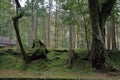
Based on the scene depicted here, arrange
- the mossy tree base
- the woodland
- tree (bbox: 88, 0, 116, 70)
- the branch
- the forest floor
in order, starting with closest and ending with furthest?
the woodland
tree (bbox: 88, 0, 116, 70)
the forest floor
the branch
the mossy tree base

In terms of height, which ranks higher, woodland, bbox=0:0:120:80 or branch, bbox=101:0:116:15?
branch, bbox=101:0:116:15

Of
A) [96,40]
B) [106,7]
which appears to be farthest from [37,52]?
[106,7]

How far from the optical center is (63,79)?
9.79 metres

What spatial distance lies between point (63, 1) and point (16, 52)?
5056mm

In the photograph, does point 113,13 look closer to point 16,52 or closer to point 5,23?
point 16,52

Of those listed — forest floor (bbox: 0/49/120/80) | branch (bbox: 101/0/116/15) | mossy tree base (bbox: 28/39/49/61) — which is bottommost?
forest floor (bbox: 0/49/120/80)

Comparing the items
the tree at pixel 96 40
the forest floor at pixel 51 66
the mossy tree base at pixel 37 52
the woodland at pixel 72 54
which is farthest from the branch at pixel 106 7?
the mossy tree base at pixel 37 52

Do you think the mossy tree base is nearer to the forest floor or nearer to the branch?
the forest floor

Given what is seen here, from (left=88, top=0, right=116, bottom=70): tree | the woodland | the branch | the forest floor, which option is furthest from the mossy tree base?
the branch

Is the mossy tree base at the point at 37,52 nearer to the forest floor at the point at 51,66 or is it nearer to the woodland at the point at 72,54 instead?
the woodland at the point at 72,54

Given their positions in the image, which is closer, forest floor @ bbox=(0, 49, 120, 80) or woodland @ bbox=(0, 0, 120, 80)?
woodland @ bbox=(0, 0, 120, 80)

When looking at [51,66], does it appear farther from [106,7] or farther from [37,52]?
[106,7]

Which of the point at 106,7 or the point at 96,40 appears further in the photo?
the point at 106,7

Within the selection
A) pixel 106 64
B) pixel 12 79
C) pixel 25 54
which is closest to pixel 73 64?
pixel 106 64
